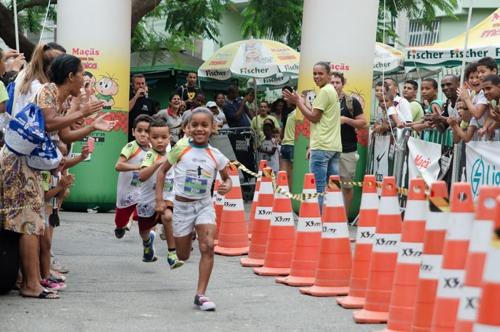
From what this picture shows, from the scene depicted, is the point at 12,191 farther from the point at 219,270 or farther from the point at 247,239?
the point at 247,239

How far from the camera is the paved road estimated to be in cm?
734

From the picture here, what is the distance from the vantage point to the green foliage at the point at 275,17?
21.8 m

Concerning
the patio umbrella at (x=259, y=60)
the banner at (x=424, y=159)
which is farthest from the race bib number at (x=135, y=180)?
the patio umbrella at (x=259, y=60)

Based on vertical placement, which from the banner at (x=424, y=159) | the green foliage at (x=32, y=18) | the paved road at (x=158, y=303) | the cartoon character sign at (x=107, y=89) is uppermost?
the green foliage at (x=32, y=18)

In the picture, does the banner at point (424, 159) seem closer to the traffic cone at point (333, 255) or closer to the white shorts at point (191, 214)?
the traffic cone at point (333, 255)

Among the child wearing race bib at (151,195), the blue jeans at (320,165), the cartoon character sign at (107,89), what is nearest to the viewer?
the child wearing race bib at (151,195)

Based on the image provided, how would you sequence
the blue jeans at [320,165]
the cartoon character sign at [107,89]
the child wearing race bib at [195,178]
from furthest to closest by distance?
the cartoon character sign at [107,89] → the blue jeans at [320,165] → the child wearing race bib at [195,178]

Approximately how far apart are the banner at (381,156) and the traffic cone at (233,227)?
125 inches

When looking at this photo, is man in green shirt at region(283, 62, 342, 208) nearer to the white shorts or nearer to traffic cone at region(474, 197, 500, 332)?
the white shorts

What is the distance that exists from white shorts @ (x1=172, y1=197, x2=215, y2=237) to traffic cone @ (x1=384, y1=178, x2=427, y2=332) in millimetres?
2023

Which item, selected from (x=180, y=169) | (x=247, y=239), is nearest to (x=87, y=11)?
(x=247, y=239)

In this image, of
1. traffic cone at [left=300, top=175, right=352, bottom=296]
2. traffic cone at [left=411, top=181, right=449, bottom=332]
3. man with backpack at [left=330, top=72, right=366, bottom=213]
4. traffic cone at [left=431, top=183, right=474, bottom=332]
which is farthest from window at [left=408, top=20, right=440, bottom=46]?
traffic cone at [left=431, top=183, right=474, bottom=332]

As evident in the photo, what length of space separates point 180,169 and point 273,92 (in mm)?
24024

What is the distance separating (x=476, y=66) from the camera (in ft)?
39.1
